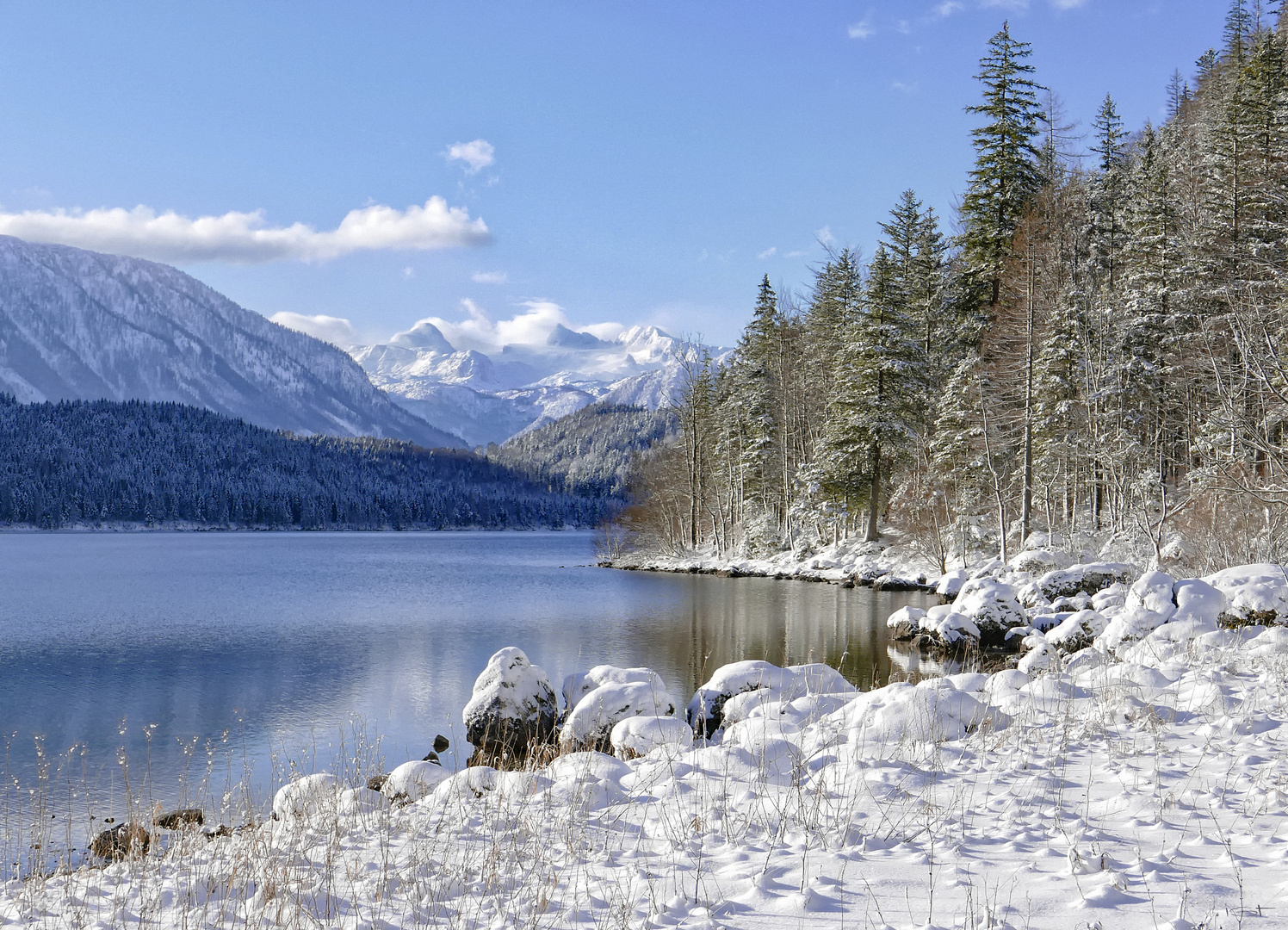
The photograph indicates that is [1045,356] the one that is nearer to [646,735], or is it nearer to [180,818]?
[646,735]

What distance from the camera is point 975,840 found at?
5.05 meters

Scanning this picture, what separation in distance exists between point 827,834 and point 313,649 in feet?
57.9

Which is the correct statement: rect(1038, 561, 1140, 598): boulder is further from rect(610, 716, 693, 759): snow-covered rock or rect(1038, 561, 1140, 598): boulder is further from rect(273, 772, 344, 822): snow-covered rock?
rect(273, 772, 344, 822): snow-covered rock

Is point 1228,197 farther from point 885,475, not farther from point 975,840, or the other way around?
point 975,840

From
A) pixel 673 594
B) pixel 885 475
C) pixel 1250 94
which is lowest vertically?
pixel 673 594

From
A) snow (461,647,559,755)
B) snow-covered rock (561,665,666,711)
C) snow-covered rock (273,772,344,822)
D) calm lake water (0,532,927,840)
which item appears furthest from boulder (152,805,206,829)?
snow-covered rock (561,665,666,711)

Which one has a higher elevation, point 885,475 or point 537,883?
point 885,475

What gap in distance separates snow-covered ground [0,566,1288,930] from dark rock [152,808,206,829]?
0.86m

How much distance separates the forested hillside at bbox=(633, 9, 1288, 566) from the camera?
1006 inches

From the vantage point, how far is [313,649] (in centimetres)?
2020

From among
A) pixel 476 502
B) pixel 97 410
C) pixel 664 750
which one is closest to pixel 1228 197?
pixel 664 750

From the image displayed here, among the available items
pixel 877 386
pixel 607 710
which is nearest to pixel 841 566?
pixel 877 386

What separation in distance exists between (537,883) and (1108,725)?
5458mm

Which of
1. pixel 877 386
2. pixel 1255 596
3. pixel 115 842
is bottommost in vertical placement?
pixel 115 842
